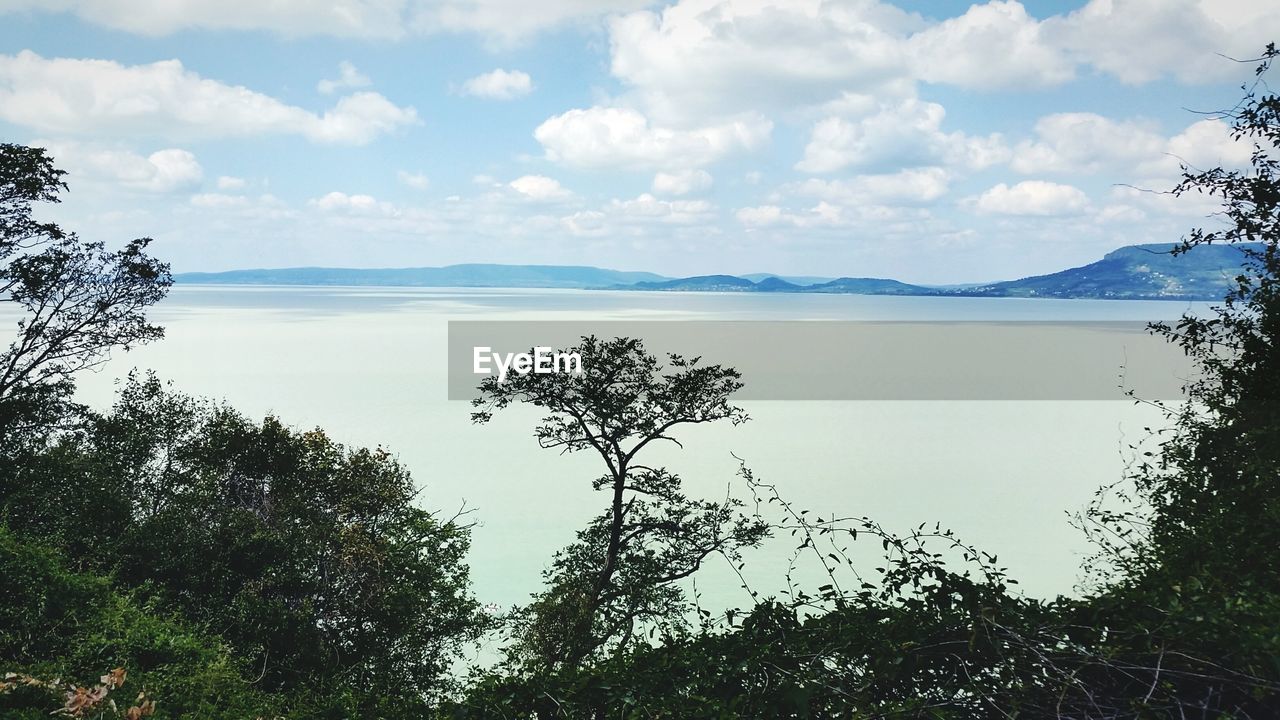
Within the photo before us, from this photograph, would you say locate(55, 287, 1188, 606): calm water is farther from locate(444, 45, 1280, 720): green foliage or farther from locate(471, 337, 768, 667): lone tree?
locate(444, 45, 1280, 720): green foliage

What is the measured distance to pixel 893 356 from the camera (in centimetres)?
9288

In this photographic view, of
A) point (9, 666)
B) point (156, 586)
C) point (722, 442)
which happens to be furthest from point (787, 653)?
point (722, 442)

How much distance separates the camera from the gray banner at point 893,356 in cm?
6519

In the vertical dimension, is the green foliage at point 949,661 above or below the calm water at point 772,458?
above

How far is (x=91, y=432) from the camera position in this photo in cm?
1811

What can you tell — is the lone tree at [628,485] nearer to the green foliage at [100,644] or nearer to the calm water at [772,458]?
the green foliage at [100,644]

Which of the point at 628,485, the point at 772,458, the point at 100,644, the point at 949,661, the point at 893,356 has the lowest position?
the point at 772,458

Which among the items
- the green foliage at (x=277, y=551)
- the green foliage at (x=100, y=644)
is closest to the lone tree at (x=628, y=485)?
the green foliage at (x=277, y=551)

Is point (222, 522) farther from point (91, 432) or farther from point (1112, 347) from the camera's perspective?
point (1112, 347)

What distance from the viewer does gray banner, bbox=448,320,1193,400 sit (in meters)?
65.2

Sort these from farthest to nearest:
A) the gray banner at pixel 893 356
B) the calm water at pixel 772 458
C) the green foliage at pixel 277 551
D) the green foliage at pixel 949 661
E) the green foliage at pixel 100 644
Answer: the gray banner at pixel 893 356 → the calm water at pixel 772 458 → the green foliage at pixel 277 551 → the green foliage at pixel 100 644 → the green foliage at pixel 949 661

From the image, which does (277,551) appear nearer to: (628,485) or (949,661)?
(628,485)

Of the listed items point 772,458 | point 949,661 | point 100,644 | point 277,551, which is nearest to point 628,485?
point 277,551

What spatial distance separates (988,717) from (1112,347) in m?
110
